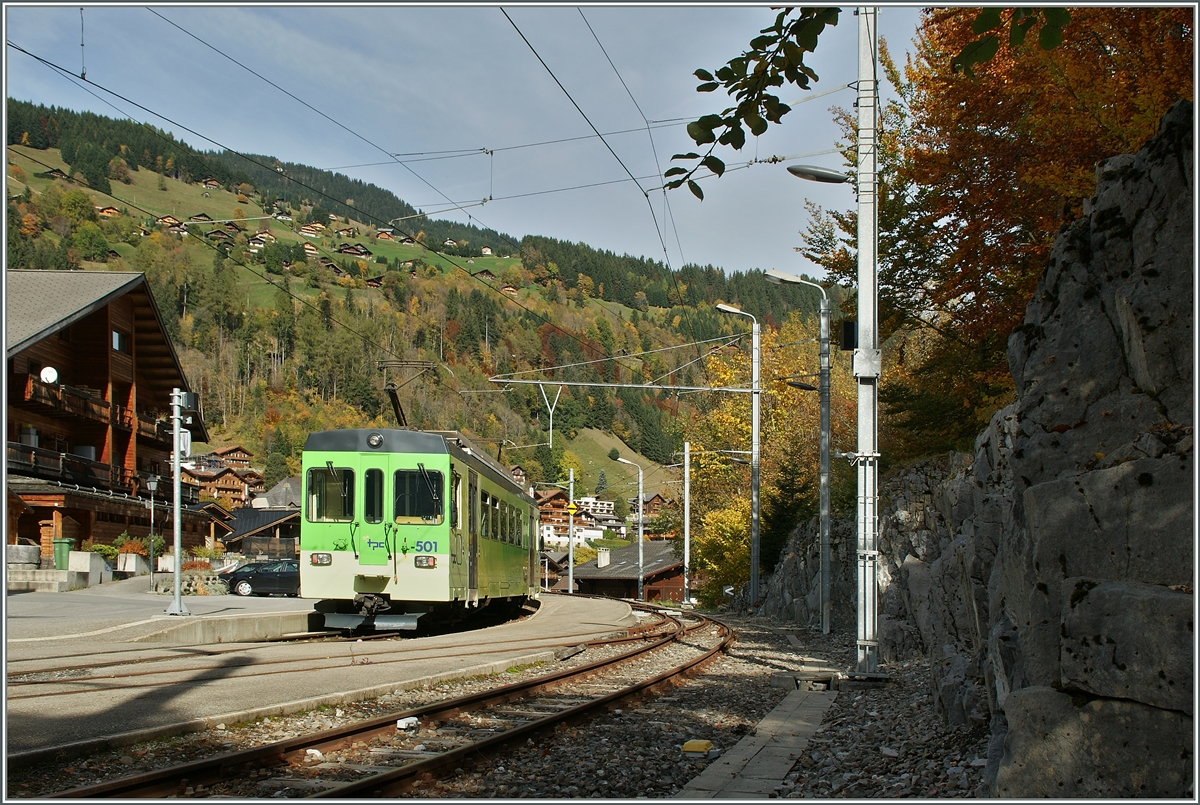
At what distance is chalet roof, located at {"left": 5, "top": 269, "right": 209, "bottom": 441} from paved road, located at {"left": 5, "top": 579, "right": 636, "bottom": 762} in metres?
14.5

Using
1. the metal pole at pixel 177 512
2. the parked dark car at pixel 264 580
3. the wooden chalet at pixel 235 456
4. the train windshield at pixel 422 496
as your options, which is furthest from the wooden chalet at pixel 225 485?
the train windshield at pixel 422 496

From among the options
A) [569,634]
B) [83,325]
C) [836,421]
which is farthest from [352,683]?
[83,325]

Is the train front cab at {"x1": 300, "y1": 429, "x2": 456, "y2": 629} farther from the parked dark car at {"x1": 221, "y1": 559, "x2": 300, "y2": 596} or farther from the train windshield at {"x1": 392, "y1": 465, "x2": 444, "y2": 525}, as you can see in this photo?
the parked dark car at {"x1": 221, "y1": 559, "x2": 300, "y2": 596}

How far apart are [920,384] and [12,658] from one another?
15.9m

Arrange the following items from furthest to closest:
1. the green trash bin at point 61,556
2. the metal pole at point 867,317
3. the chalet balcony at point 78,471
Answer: the chalet balcony at point 78,471
the green trash bin at point 61,556
the metal pole at point 867,317

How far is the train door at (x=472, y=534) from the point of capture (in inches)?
635

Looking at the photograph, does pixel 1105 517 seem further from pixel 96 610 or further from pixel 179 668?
pixel 96 610

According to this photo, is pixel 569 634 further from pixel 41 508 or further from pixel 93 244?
pixel 93 244

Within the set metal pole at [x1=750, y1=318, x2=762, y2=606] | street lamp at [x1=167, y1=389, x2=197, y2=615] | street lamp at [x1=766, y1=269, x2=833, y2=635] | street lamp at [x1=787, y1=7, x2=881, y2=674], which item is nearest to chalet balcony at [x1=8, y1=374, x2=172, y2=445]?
street lamp at [x1=167, y1=389, x2=197, y2=615]

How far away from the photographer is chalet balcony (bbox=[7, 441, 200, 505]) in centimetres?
3100

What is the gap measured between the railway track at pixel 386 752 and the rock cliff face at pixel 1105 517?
10.2 feet

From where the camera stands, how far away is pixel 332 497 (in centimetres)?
1524

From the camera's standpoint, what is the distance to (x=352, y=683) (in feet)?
30.1

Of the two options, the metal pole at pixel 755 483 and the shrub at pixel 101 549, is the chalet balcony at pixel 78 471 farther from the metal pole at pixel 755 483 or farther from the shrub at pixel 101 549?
the metal pole at pixel 755 483
